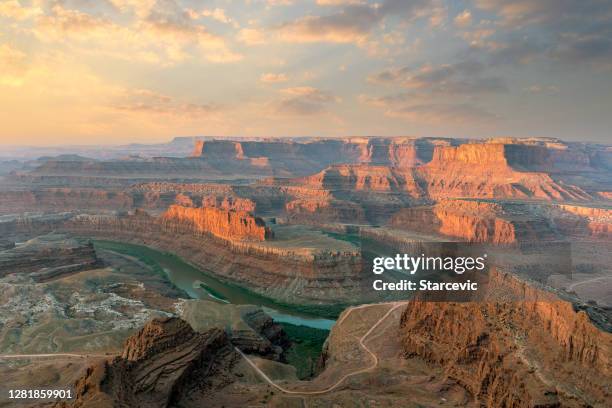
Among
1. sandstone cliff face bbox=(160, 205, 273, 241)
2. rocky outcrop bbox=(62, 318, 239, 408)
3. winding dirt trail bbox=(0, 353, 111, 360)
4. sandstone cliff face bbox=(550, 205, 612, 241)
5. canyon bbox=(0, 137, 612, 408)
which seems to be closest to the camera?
rocky outcrop bbox=(62, 318, 239, 408)

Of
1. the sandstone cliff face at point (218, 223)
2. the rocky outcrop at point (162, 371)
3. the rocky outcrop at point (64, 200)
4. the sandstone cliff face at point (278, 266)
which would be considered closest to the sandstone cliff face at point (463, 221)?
the sandstone cliff face at point (278, 266)

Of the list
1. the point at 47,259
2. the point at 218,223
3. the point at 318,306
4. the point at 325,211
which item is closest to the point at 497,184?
the point at 325,211

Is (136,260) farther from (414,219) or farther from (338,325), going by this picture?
(414,219)

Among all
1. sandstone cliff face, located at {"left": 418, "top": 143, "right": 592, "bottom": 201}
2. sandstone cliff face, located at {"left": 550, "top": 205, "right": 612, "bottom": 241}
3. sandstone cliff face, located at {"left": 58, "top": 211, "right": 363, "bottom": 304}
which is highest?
sandstone cliff face, located at {"left": 418, "top": 143, "right": 592, "bottom": 201}

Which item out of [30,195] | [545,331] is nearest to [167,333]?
[545,331]

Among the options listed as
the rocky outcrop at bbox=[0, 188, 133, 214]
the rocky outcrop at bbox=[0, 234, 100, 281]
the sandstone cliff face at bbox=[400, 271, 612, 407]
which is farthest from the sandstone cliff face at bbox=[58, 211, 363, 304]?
the rocky outcrop at bbox=[0, 188, 133, 214]

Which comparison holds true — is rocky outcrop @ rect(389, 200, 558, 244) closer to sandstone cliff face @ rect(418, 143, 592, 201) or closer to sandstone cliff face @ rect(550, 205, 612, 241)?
sandstone cliff face @ rect(550, 205, 612, 241)

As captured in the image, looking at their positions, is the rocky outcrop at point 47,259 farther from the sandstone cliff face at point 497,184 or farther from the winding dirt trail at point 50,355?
the sandstone cliff face at point 497,184

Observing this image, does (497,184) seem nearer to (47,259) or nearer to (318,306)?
(318,306)
